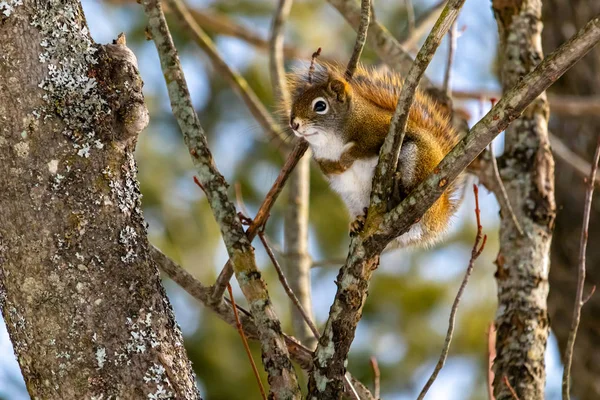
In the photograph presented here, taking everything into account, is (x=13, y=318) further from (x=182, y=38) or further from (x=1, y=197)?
(x=182, y=38)

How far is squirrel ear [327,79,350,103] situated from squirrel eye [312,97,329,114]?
53 millimetres

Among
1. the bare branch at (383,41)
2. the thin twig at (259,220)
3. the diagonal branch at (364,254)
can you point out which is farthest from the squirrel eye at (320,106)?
the diagonal branch at (364,254)

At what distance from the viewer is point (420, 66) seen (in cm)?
155

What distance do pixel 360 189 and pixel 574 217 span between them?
1897 mm

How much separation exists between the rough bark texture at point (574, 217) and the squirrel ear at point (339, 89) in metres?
1.70

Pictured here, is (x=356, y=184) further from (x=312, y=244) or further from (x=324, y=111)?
(x=312, y=244)

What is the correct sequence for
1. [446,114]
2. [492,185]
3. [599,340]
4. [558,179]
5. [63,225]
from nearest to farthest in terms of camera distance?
[63,225] → [492,185] → [446,114] → [599,340] → [558,179]

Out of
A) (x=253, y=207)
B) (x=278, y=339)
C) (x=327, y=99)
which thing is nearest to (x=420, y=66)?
(x=278, y=339)

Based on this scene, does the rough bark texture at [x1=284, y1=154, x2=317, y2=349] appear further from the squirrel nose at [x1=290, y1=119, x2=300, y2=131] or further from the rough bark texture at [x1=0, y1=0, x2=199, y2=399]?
the rough bark texture at [x1=0, y1=0, x2=199, y2=399]

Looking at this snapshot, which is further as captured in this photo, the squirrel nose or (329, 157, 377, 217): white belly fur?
the squirrel nose

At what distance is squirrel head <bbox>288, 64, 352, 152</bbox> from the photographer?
2.38m

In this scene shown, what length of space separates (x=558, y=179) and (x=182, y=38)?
3.72 m

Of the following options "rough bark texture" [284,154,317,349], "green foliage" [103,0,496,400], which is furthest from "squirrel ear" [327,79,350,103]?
"green foliage" [103,0,496,400]

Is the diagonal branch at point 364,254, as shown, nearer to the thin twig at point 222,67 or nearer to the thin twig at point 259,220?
the thin twig at point 259,220
